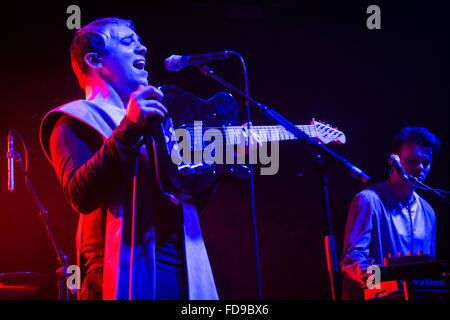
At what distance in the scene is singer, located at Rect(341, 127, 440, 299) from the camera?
332 centimetres

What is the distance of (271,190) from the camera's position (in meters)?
4.09

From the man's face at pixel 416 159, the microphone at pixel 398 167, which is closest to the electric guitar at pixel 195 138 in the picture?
the microphone at pixel 398 167

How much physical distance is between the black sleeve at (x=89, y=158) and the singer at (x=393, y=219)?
2009 millimetres

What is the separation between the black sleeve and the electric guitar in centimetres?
12

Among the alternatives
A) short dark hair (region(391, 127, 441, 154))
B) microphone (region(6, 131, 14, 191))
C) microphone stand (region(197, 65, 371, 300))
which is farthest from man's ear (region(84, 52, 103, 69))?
short dark hair (region(391, 127, 441, 154))

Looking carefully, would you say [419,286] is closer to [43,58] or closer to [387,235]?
[387,235]

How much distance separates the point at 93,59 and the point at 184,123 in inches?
21.8

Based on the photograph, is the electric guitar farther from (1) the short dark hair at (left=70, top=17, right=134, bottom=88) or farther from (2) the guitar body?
(1) the short dark hair at (left=70, top=17, right=134, bottom=88)

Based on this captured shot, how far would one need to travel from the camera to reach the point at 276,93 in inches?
162

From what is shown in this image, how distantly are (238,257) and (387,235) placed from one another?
1275 mm

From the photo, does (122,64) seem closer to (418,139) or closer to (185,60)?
(185,60)

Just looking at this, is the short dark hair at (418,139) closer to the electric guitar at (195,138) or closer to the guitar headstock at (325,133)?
the guitar headstock at (325,133)

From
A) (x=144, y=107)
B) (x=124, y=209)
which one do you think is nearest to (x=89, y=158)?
(x=124, y=209)
